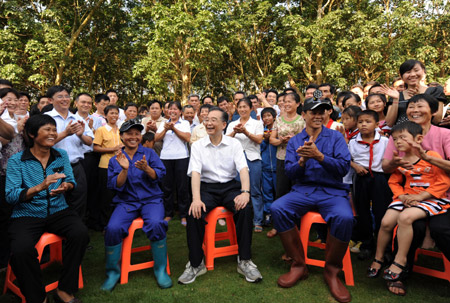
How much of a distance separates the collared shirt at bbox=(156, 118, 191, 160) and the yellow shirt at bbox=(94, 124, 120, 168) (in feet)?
2.79

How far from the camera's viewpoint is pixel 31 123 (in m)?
3.13

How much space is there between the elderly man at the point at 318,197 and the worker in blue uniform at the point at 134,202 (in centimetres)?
129

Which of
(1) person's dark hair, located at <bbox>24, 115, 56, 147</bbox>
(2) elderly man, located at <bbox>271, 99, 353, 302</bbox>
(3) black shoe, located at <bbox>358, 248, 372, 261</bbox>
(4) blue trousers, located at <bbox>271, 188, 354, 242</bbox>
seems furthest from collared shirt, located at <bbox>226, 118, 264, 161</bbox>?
(1) person's dark hair, located at <bbox>24, 115, 56, 147</bbox>

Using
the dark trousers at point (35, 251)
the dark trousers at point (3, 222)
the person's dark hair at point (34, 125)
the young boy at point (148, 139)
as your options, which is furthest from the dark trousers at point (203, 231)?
the young boy at point (148, 139)

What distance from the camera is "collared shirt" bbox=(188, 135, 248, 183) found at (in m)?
3.87

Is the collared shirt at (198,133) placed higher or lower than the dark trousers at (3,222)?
higher

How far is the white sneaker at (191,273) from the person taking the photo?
11.0 feet

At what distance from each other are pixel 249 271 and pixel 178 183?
247 cm

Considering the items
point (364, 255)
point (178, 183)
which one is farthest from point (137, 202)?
point (364, 255)

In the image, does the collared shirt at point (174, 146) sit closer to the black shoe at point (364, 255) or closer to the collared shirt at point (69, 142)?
the collared shirt at point (69, 142)

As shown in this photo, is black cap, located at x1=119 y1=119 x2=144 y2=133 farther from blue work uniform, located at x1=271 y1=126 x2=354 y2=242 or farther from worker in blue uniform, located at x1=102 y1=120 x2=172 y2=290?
blue work uniform, located at x1=271 y1=126 x2=354 y2=242

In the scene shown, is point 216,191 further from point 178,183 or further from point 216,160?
point 178,183

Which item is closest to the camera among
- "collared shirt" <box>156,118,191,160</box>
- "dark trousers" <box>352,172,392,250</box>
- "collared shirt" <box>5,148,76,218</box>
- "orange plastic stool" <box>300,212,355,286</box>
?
"collared shirt" <box>5,148,76,218</box>

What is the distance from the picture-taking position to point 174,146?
5.48 m
